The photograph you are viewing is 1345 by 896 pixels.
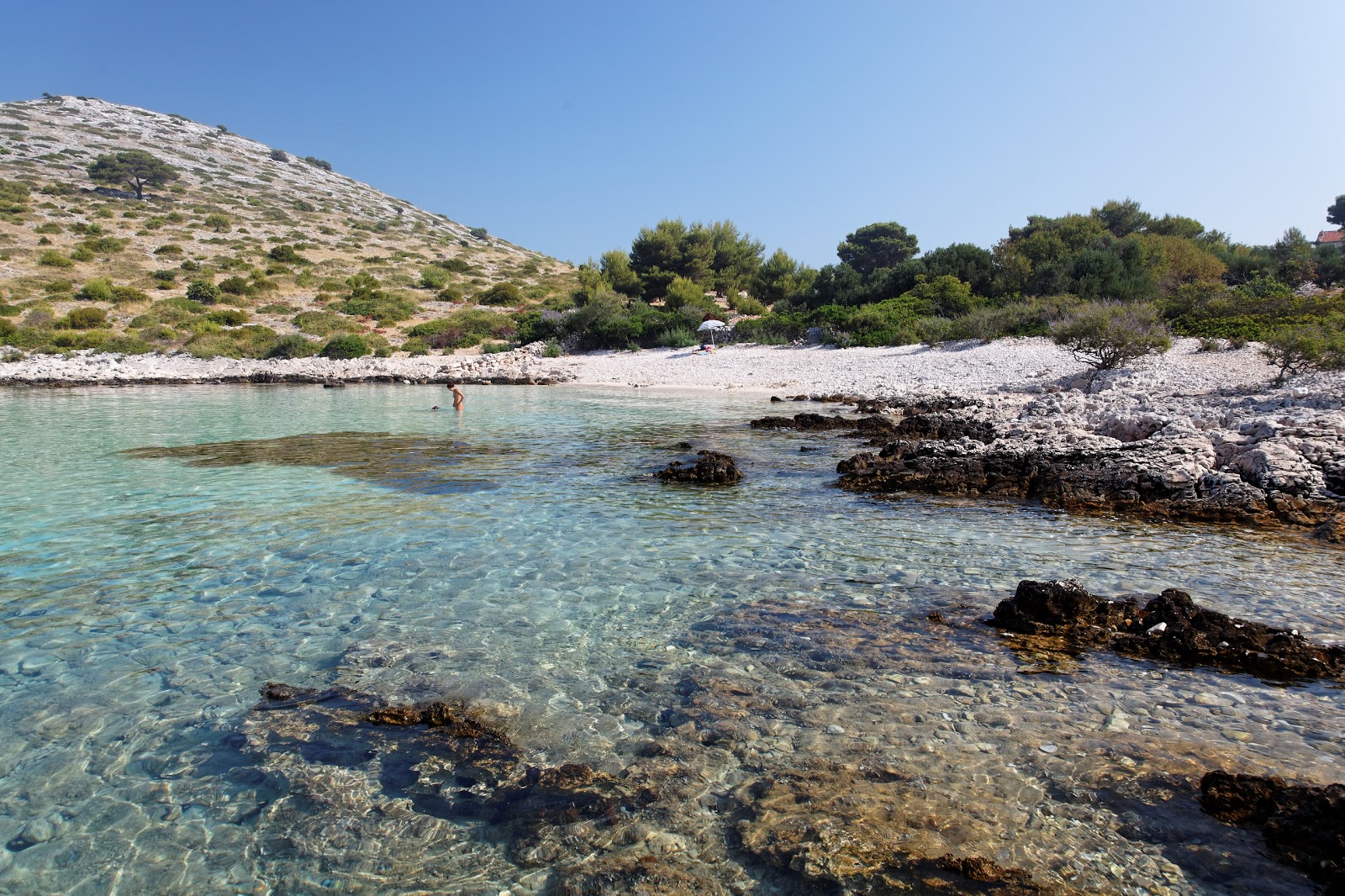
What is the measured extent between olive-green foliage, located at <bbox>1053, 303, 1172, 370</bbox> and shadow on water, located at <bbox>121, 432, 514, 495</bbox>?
17021 millimetres

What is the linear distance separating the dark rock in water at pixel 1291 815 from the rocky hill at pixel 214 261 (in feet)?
132

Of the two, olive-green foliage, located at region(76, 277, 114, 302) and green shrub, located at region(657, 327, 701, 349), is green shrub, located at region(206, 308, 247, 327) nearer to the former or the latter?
olive-green foliage, located at region(76, 277, 114, 302)

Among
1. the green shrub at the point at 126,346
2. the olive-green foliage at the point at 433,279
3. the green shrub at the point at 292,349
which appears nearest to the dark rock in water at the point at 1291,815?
the green shrub at the point at 292,349

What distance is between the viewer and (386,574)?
7008 millimetres

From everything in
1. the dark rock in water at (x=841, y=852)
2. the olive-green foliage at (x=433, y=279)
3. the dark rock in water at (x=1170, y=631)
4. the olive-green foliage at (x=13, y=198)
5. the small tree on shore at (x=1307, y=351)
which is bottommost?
the dark rock in water at (x=841, y=852)

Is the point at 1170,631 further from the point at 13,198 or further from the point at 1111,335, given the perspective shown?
the point at 13,198

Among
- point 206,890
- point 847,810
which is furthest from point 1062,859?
point 206,890

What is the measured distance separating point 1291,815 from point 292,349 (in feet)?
137

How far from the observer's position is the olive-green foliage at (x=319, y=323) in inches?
1626

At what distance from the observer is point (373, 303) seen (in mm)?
46906

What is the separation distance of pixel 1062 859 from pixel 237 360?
40353 millimetres

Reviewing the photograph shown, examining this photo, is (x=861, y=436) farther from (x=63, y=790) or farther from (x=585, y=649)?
(x=63, y=790)

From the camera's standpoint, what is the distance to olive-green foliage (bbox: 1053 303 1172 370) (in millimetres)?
21203

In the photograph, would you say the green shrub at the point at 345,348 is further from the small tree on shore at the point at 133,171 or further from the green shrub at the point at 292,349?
the small tree on shore at the point at 133,171
